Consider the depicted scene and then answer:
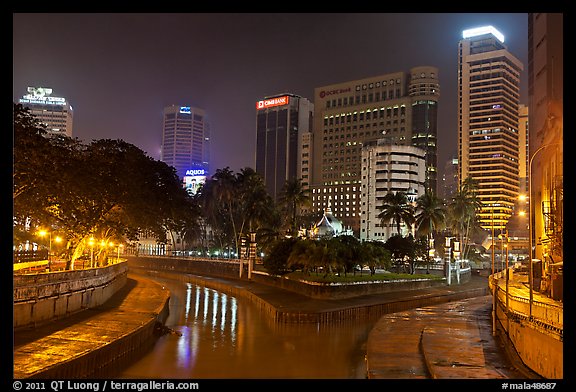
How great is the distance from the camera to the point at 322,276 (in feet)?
183

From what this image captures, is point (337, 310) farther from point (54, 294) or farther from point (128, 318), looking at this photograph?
point (54, 294)

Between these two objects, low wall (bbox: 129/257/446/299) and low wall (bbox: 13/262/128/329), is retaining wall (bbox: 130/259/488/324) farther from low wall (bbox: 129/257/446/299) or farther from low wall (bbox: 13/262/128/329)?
low wall (bbox: 13/262/128/329)

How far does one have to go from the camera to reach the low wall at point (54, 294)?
96.6 feet

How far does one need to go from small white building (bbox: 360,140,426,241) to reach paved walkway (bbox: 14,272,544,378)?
378 feet

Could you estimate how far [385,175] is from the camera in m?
166

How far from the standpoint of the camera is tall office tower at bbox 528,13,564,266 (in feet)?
140

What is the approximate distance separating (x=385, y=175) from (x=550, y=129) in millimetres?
118262

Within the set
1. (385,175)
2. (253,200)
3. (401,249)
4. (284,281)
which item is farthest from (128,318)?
(385,175)

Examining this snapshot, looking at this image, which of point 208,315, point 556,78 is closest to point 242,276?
point 208,315

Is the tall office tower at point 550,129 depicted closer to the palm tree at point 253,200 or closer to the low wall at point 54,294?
the low wall at point 54,294

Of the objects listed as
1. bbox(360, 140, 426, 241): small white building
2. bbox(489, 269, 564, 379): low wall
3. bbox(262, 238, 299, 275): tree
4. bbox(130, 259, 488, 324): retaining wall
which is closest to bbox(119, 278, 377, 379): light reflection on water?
bbox(130, 259, 488, 324): retaining wall
